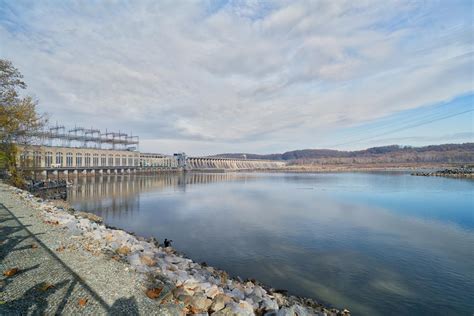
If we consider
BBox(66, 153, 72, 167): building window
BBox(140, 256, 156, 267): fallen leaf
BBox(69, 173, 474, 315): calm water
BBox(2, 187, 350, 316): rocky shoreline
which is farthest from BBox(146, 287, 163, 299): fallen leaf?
BBox(66, 153, 72, 167): building window

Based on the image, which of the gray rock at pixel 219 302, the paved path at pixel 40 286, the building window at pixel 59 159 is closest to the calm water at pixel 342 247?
the gray rock at pixel 219 302

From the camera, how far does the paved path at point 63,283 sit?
395 centimetres

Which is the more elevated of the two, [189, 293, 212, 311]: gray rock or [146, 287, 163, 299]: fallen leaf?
[146, 287, 163, 299]: fallen leaf

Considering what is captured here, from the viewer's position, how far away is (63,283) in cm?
465

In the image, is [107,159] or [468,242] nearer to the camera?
[468,242]

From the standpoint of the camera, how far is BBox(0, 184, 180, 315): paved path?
3.95 m

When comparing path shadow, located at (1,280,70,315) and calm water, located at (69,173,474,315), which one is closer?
path shadow, located at (1,280,70,315)

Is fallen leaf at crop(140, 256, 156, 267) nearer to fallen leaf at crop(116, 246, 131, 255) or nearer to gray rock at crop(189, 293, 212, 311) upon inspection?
fallen leaf at crop(116, 246, 131, 255)

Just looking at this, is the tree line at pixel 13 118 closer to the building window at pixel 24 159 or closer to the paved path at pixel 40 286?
the building window at pixel 24 159

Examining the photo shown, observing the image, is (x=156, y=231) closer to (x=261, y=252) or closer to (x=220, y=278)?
(x=261, y=252)

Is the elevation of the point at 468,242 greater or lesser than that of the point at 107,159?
lesser

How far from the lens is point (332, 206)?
21.9 m

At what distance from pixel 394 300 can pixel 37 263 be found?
30.5ft

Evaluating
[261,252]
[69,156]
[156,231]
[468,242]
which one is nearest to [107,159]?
Answer: [69,156]
